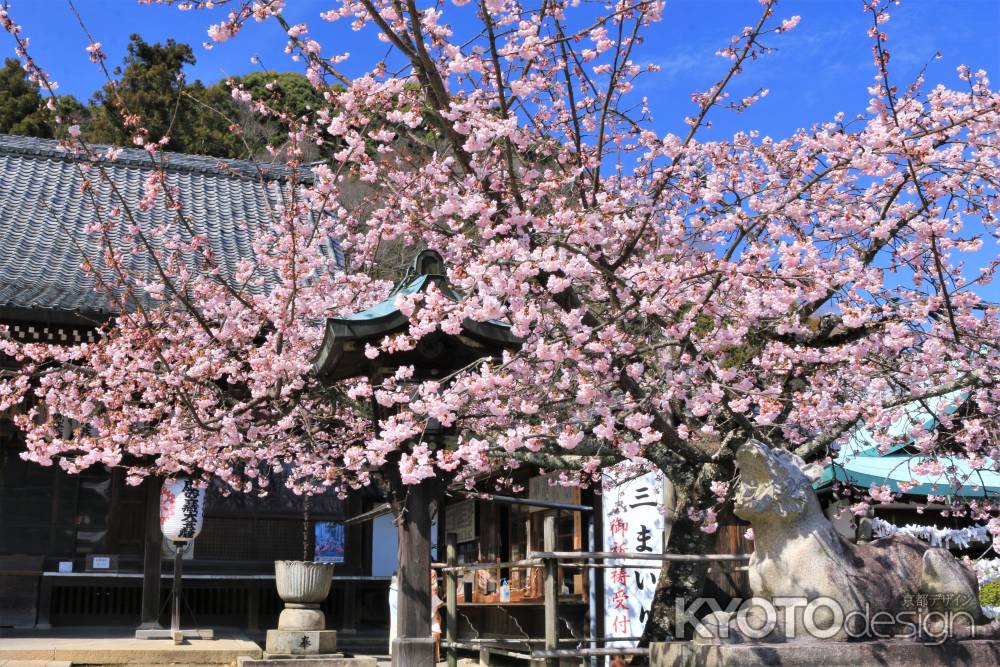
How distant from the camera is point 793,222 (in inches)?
348

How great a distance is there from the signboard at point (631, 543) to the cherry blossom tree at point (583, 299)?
0.62 metres

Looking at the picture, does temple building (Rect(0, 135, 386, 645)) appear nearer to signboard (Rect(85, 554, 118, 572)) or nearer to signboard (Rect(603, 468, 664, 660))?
signboard (Rect(85, 554, 118, 572))

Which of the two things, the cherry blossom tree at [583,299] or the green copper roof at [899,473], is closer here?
the cherry blossom tree at [583,299]

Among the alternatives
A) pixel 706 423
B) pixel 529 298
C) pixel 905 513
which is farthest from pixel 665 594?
pixel 905 513

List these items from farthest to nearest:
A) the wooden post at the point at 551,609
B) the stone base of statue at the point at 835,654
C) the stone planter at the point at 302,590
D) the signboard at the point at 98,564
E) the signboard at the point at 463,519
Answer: the signboard at the point at 463,519, the signboard at the point at 98,564, the stone planter at the point at 302,590, the wooden post at the point at 551,609, the stone base of statue at the point at 835,654

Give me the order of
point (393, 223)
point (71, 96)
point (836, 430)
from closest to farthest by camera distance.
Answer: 1. point (836, 430)
2. point (393, 223)
3. point (71, 96)

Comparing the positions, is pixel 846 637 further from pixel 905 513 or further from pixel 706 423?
pixel 905 513

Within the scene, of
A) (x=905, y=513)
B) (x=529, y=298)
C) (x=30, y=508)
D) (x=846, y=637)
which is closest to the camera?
(x=846, y=637)

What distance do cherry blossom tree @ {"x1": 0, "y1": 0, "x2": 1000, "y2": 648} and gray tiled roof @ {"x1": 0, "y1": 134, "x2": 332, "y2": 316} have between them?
1.78m

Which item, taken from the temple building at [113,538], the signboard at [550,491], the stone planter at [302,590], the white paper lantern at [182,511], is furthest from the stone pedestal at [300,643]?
the signboard at [550,491]

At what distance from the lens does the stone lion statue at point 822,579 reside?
593 centimetres

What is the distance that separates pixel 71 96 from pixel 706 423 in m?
29.8

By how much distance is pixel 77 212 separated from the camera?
599 inches

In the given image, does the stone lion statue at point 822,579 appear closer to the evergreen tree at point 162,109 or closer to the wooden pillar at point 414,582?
the wooden pillar at point 414,582
